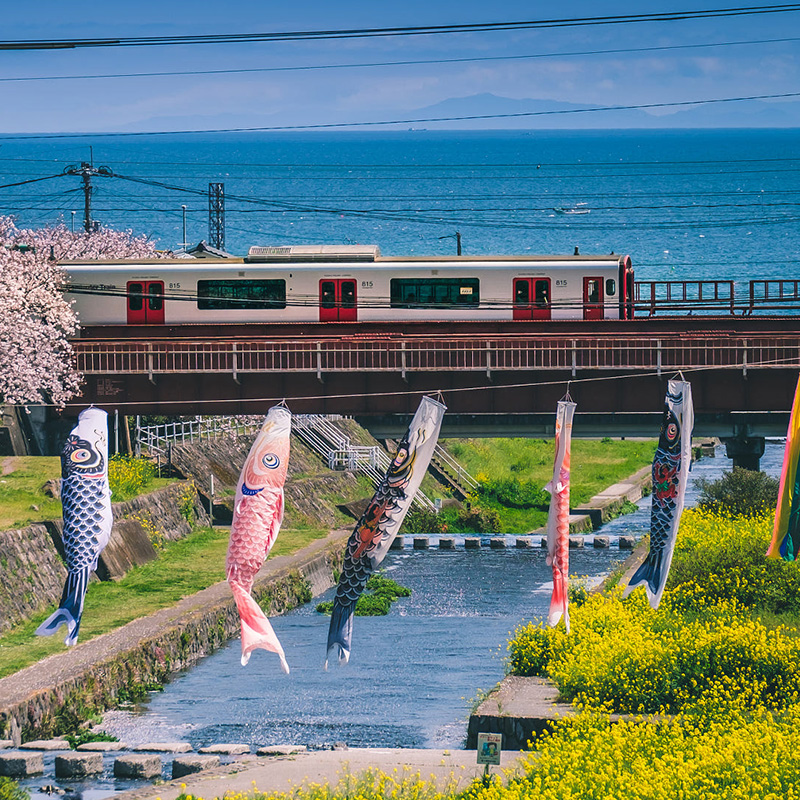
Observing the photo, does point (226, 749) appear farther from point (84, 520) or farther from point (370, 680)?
point (370, 680)

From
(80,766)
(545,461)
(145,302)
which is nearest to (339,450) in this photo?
(545,461)

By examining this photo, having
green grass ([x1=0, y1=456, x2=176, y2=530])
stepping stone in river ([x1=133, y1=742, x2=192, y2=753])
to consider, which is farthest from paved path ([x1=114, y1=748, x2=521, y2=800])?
green grass ([x1=0, y1=456, x2=176, y2=530])

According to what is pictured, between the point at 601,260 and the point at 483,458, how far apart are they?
3041 centimetres

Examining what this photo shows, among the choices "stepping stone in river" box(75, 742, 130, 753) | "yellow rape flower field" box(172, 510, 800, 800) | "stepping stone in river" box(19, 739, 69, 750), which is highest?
"yellow rape flower field" box(172, 510, 800, 800)

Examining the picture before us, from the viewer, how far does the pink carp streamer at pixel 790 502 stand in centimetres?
2377

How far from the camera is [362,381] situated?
40125mm

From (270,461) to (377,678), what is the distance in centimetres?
1581

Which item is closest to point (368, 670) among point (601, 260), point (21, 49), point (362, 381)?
point (362, 381)

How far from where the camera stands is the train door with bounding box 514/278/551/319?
1690 inches

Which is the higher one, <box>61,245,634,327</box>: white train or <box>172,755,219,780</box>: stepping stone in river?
<box>61,245,634,327</box>: white train

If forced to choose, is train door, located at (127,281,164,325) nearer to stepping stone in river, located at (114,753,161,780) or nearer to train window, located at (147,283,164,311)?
train window, located at (147,283,164,311)

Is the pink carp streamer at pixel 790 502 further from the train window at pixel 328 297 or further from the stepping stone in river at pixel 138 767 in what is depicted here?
the train window at pixel 328 297

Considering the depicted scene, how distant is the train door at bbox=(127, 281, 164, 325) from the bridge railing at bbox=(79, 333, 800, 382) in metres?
2.21

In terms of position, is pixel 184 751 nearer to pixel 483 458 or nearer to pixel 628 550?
pixel 628 550
